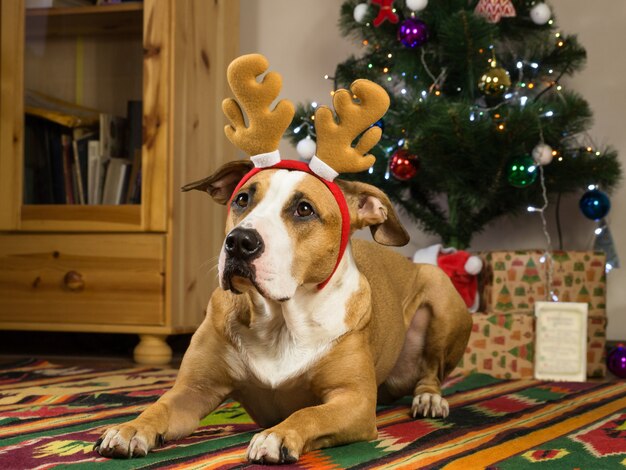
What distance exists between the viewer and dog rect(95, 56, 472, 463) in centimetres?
139

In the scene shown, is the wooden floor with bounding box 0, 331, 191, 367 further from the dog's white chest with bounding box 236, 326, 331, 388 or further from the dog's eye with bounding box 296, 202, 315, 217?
the dog's eye with bounding box 296, 202, 315, 217

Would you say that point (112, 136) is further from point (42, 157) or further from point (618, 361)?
point (618, 361)

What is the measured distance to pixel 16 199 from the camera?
3156 mm

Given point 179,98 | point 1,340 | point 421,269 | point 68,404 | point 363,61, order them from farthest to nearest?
point 1,340 < point 363,61 < point 179,98 < point 421,269 < point 68,404

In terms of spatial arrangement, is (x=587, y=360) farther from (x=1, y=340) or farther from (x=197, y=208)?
(x=1, y=340)

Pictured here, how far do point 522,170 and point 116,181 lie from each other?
4.64 feet

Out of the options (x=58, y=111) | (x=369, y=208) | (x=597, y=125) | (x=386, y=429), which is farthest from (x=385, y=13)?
(x=386, y=429)

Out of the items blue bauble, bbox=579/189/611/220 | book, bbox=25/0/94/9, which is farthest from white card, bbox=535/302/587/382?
book, bbox=25/0/94/9

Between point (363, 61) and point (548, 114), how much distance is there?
758mm

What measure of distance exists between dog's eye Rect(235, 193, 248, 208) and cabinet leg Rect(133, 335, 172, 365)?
1.59 metres

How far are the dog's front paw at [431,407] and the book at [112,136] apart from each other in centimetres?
164

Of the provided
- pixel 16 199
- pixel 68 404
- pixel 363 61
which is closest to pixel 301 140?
pixel 363 61

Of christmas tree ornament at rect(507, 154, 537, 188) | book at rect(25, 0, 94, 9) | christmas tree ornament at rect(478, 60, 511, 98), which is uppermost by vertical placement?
book at rect(25, 0, 94, 9)

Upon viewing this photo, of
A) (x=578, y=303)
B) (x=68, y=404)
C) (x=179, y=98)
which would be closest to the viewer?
(x=68, y=404)
